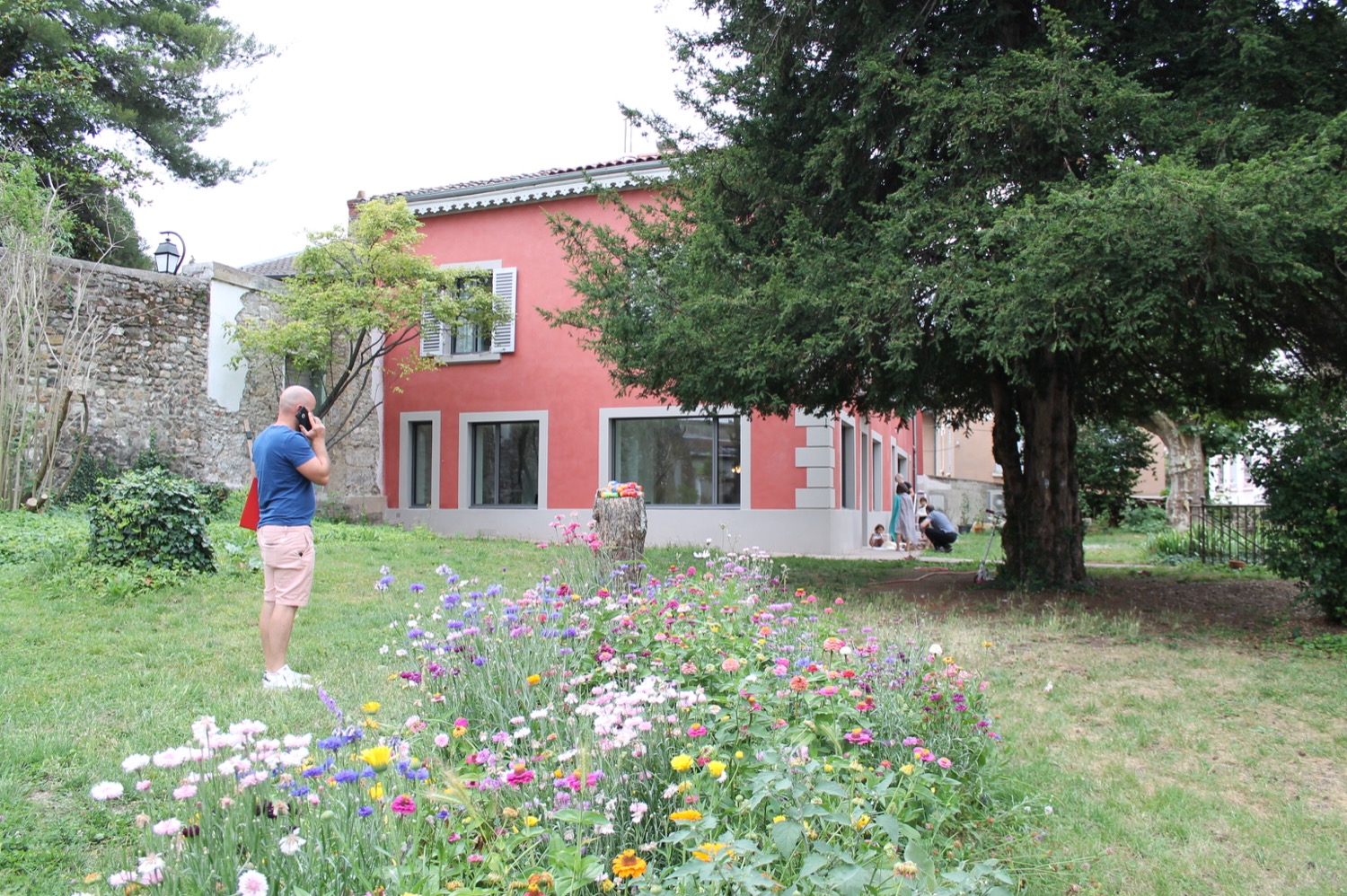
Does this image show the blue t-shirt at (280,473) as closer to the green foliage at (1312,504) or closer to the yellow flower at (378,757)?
the yellow flower at (378,757)

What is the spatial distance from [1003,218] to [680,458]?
916 centimetres

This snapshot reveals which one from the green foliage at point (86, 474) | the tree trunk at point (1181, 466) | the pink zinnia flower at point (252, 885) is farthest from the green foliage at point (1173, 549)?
the green foliage at point (86, 474)

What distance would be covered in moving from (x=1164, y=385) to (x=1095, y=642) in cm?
Answer: 537

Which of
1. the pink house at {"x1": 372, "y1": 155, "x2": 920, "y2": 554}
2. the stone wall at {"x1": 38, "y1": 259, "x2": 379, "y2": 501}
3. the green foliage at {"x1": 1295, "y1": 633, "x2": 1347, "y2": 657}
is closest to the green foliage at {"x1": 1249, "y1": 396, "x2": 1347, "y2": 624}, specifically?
the green foliage at {"x1": 1295, "y1": 633, "x2": 1347, "y2": 657}

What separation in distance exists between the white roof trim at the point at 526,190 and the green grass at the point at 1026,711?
911 cm

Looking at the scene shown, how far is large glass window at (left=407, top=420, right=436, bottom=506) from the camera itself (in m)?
17.1

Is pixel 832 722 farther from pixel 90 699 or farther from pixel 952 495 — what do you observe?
pixel 952 495

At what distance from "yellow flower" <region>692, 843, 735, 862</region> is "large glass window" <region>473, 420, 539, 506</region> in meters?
14.3

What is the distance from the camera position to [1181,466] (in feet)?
67.7

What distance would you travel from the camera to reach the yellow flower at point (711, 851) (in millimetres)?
2031

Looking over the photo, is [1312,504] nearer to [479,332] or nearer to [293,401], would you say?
[293,401]

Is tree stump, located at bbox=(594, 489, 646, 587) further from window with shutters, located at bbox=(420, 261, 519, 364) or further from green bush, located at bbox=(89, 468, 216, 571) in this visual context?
window with shutters, located at bbox=(420, 261, 519, 364)

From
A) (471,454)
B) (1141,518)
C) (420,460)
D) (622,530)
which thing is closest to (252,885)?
(622,530)

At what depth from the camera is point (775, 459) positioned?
1461 cm
